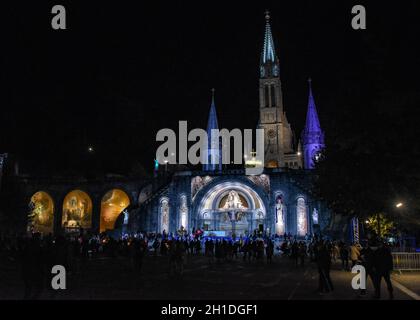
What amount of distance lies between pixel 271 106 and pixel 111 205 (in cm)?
3229

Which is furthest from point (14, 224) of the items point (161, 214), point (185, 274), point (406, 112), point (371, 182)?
point (406, 112)

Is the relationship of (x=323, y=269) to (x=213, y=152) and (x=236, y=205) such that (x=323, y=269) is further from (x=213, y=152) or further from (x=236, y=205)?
(x=213, y=152)

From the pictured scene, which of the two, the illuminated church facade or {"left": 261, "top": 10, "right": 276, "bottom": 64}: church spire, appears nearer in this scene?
the illuminated church facade

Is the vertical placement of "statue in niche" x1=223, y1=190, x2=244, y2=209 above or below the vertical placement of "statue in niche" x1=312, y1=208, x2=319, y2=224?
above

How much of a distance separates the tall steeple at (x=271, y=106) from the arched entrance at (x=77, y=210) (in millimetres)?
30753

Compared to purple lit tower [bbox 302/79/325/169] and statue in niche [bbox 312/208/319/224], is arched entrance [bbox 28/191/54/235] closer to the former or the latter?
statue in niche [bbox 312/208/319/224]

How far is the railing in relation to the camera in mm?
20828

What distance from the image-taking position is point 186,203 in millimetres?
51062

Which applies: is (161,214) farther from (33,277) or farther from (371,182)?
(33,277)

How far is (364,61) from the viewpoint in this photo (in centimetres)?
2161

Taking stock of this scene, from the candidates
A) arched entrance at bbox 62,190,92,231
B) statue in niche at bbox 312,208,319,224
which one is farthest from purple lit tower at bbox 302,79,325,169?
arched entrance at bbox 62,190,92,231

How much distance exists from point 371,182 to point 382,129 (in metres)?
3.44

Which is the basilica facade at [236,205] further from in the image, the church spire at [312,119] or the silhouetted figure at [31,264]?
the silhouetted figure at [31,264]

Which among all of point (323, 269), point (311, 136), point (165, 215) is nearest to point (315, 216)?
point (165, 215)
